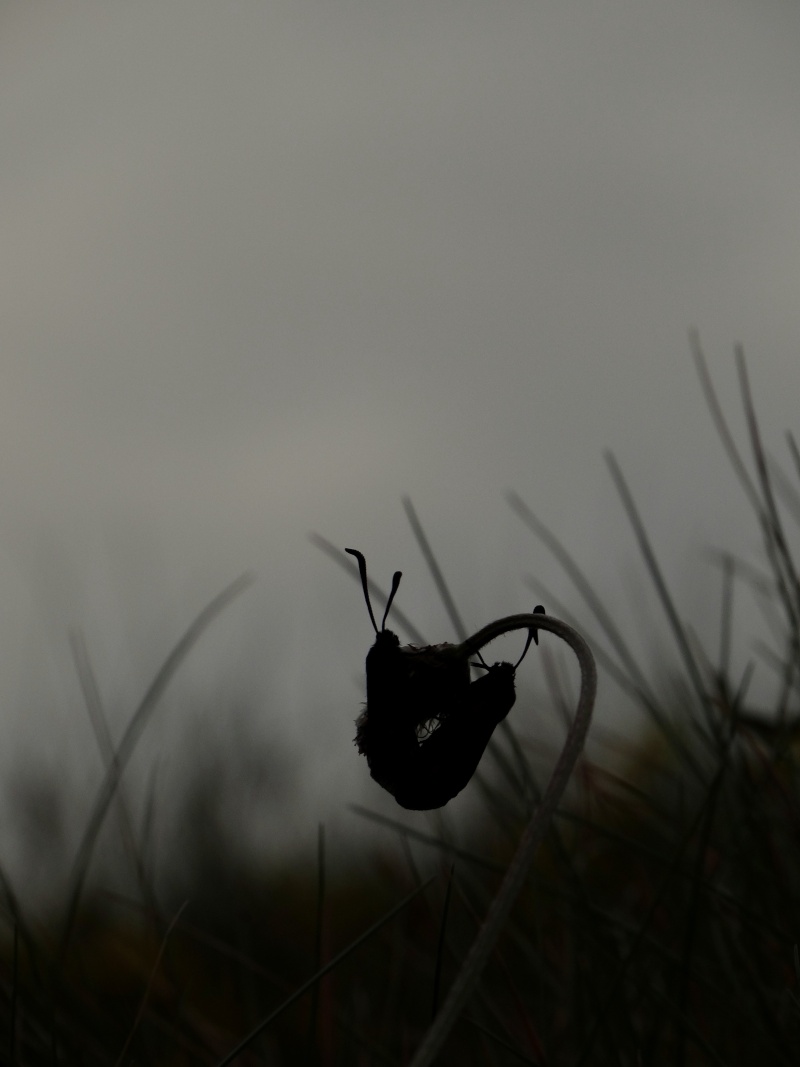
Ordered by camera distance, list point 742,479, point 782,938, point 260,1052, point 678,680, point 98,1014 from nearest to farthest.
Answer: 1. point 782,938
2. point 98,1014
3. point 260,1052
4. point 742,479
5. point 678,680

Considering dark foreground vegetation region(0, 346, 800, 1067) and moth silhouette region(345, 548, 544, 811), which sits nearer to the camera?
moth silhouette region(345, 548, 544, 811)

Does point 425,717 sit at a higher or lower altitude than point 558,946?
higher

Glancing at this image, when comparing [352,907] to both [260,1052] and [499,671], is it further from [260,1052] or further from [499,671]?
[499,671]

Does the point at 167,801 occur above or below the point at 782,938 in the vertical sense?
above

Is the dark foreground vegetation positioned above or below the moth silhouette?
below

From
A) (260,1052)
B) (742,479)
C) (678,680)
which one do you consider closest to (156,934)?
(260,1052)
